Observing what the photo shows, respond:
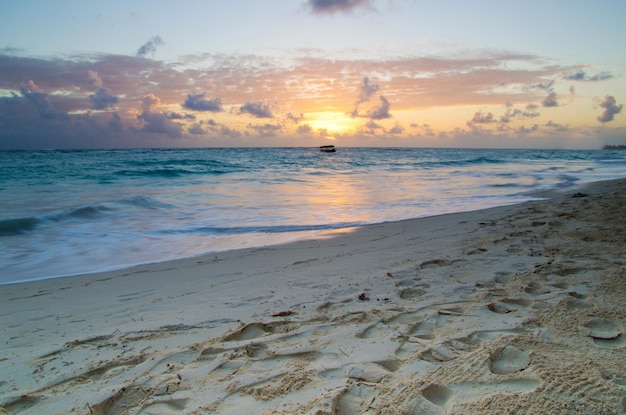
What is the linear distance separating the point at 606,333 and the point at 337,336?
69.3 inches

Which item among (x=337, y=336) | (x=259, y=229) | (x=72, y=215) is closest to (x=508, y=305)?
(x=337, y=336)

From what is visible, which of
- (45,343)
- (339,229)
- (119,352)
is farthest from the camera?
(339,229)

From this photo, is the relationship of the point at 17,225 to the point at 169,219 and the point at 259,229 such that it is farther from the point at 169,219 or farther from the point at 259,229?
the point at 259,229

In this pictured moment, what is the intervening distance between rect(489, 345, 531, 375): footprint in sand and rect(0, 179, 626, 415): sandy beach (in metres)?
0.01

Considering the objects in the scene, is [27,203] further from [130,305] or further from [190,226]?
[130,305]

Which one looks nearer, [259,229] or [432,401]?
[432,401]

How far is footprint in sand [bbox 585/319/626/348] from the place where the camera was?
92.4 inches

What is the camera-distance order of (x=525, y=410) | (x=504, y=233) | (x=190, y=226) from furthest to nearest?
1. (x=190, y=226)
2. (x=504, y=233)
3. (x=525, y=410)

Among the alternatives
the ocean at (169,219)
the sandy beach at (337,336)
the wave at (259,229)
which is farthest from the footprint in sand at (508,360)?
the wave at (259,229)

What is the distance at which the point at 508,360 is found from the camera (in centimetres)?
224

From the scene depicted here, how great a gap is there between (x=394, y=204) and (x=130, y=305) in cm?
855

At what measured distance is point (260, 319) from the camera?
3.16 m

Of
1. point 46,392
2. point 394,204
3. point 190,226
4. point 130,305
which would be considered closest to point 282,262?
point 130,305

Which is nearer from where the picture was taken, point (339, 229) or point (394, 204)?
point (339, 229)
